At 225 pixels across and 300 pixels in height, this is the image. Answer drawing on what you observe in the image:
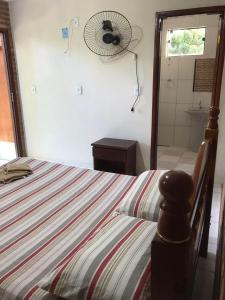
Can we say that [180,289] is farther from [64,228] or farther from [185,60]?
[185,60]

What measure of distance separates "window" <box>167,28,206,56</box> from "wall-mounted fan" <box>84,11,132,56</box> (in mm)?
1698

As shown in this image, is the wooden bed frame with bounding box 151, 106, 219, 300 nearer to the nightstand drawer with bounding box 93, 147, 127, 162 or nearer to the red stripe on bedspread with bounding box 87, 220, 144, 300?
the red stripe on bedspread with bounding box 87, 220, 144, 300

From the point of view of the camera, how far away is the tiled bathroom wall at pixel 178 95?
447 centimetres

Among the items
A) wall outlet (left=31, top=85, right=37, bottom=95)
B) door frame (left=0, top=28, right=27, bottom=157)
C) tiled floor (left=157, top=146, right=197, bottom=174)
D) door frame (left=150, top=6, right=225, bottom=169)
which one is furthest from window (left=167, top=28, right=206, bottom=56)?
door frame (left=0, top=28, right=27, bottom=157)

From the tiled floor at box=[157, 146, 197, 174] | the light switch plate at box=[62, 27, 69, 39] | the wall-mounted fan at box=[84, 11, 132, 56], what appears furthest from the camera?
the tiled floor at box=[157, 146, 197, 174]

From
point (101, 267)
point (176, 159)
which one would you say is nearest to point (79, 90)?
point (176, 159)

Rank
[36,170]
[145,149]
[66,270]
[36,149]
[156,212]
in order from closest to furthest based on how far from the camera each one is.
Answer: [66,270]
[156,212]
[36,170]
[145,149]
[36,149]

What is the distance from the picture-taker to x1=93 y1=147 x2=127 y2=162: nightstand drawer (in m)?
3.28

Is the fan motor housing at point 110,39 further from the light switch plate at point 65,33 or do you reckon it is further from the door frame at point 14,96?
the door frame at point 14,96

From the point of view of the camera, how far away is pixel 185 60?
4.69 meters

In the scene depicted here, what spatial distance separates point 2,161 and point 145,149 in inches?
101

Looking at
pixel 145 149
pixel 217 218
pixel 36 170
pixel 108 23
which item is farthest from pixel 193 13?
pixel 36 170

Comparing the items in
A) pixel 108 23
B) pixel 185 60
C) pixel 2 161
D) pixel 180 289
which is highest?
pixel 108 23

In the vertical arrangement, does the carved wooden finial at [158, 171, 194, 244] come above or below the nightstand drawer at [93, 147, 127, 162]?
above
